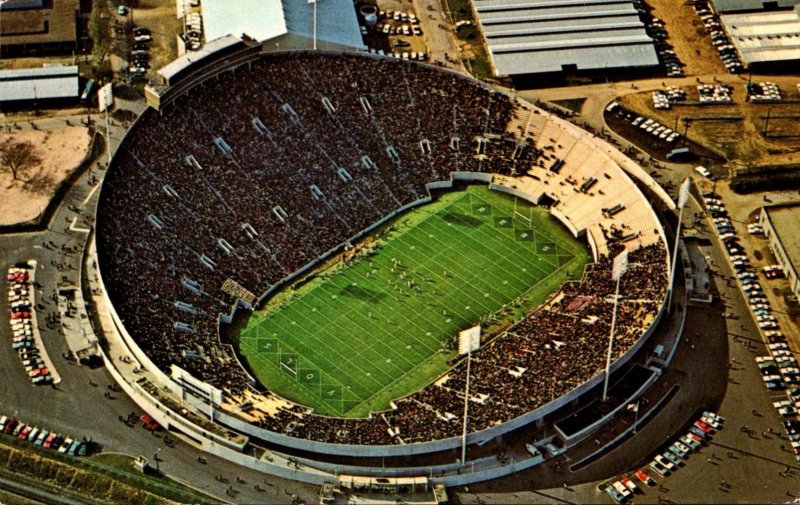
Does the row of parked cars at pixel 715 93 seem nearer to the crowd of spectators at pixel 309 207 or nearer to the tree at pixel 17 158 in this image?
the crowd of spectators at pixel 309 207

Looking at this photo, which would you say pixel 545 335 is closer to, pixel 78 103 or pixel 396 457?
pixel 396 457

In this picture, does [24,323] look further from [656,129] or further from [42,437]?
[656,129]

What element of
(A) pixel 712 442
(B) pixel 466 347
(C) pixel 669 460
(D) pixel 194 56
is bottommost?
(C) pixel 669 460

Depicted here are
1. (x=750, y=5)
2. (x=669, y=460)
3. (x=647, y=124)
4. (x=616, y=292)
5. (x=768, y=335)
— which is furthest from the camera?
(x=750, y=5)

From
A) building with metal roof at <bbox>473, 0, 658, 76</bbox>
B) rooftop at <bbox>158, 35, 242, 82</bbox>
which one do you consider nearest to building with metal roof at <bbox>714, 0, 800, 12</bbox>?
building with metal roof at <bbox>473, 0, 658, 76</bbox>

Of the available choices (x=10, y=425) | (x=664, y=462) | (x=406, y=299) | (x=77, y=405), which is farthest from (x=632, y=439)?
(x=10, y=425)

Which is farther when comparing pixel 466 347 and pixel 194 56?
pixel 194 56

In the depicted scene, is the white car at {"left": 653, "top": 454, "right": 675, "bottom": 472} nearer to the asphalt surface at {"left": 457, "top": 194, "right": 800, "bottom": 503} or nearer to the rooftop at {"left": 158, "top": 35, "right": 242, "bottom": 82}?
the asphalt surface at {"left": 457, "top": 194, "right": 800, "bottom": 503}
